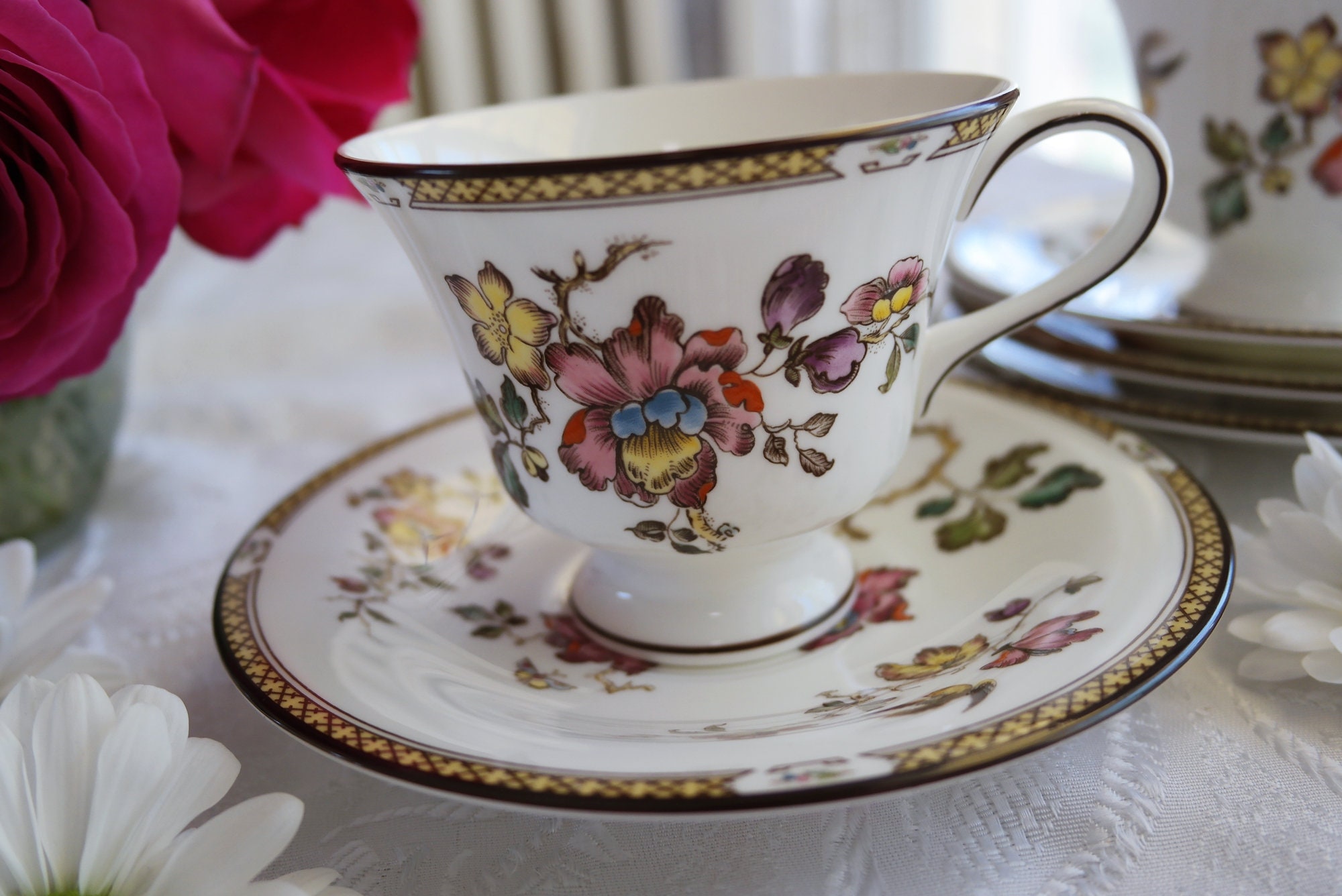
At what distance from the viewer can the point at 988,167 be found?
0.45m

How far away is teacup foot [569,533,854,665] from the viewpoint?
48 cm

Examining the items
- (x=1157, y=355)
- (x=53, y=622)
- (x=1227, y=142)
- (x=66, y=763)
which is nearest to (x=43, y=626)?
(x=53, y=622)

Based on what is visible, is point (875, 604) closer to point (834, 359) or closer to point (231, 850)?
point (834, 359)

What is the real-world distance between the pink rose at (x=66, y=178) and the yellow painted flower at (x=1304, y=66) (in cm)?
60

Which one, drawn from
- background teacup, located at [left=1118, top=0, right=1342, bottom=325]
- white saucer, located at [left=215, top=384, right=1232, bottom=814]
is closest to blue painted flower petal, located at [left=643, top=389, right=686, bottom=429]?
white saucer, located at [left=215, top=384, right=1232, bottom=814]

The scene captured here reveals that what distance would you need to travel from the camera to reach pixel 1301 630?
38 centimetres

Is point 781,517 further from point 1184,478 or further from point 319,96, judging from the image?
point 319,96

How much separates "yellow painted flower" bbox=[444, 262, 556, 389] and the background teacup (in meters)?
0.49

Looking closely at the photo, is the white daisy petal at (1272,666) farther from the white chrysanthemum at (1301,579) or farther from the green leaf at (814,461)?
the green leaf at (814,461)

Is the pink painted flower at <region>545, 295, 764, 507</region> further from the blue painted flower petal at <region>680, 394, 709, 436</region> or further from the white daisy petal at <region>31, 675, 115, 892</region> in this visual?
the white daisy petal at <region>31, 675, 115, 892</region>

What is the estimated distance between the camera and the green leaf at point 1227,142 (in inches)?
26.0

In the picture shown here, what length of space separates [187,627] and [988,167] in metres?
0.44

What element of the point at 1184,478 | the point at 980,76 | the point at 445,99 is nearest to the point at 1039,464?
the point at 1184,478

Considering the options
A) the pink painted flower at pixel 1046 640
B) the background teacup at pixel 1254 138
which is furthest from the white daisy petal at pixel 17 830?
the background teacup at pixel 1254 138
